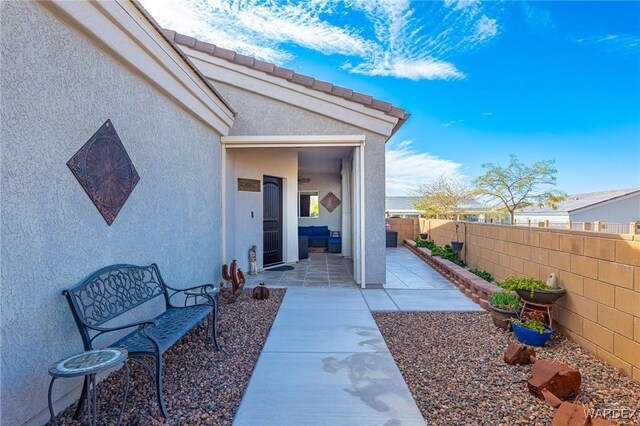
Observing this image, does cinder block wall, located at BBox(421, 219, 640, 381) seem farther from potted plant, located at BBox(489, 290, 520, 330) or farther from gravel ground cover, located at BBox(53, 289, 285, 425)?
gravel ground cover, located at BBox(53, 289, 285, 425)

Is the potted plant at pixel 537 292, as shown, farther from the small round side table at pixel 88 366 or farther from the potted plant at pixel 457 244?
the small round side table at pixel 88 366

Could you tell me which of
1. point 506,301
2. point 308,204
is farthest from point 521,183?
point 506,301

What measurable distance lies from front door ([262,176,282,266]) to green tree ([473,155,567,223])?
13.7m

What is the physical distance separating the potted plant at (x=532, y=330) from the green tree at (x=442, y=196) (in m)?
17.2

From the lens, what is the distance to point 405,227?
1416 centimetres

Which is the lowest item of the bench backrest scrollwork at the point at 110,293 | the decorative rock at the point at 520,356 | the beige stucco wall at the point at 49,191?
the decorative rock at the point at 520,356

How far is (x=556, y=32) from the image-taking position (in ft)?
26.5

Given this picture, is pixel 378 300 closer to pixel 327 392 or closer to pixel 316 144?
pixel 327 392

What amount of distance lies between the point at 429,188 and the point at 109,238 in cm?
2153

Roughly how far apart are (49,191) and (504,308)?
16.6 ft

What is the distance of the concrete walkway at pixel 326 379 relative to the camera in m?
2.34

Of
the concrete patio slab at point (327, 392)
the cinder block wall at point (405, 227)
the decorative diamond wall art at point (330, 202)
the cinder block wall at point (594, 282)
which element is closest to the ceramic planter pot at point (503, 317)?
the cinder block wall at point (594, 282)

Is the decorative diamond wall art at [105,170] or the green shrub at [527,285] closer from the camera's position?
the decorative diamond wall art at [105,170]

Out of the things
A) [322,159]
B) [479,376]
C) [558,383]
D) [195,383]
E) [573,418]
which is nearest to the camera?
[573,418]
